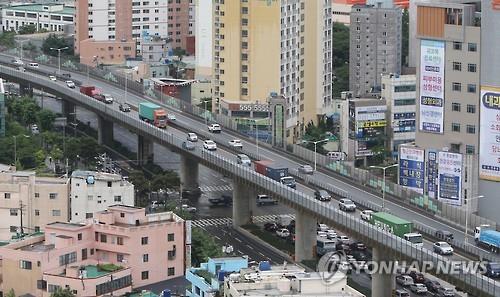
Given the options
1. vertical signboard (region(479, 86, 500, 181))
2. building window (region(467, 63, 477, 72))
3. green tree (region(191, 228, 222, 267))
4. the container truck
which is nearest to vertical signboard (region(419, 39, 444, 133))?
building window (region(467, 63, 477, 72))

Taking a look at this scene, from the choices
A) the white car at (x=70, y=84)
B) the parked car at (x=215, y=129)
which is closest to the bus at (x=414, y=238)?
the parked car at (x=215, y=129)

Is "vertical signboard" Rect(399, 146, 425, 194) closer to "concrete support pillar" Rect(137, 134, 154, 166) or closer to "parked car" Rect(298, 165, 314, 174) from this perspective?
"parked car" Rect(298, 165, 314, 174)

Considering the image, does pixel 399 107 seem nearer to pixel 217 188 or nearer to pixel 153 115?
pixel 217 188

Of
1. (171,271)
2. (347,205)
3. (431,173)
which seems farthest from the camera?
(431,173)

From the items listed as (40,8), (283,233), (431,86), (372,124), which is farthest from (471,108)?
(40,8)

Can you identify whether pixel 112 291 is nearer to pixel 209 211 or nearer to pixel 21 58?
pixel 209 211

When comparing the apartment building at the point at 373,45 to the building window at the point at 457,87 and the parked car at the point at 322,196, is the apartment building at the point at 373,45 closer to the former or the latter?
the building window at the point at 457,87
